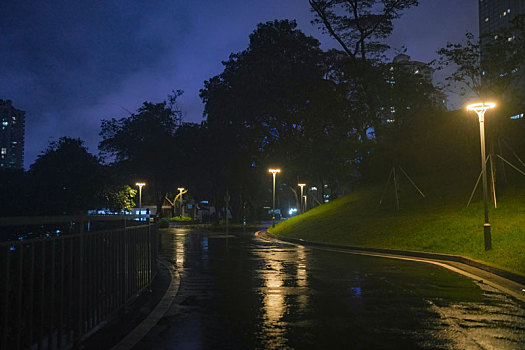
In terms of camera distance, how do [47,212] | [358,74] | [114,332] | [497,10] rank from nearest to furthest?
[114,332] → [47,212] → [358,74] → [497,10]

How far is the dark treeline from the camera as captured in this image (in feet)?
125

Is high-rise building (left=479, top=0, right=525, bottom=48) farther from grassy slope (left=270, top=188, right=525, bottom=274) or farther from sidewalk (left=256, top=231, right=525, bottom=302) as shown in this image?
sidewalk (left=256, top=231, right=525, bottom=302)

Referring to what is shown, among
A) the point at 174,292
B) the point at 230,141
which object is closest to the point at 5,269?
the point at 174,292

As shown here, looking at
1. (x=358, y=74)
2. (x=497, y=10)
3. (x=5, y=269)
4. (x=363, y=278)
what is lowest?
(x=363, y=278)

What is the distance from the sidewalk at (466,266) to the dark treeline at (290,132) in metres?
11.2

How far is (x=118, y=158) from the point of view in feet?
246

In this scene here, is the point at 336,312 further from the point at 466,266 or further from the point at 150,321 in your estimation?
the point at 466,266

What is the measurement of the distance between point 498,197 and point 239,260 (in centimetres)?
1654

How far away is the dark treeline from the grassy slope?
155 inches

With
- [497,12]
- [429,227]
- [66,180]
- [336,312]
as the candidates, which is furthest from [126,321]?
[497,12]

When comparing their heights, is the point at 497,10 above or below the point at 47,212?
above

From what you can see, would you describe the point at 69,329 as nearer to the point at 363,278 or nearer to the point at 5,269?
the point at 5,269

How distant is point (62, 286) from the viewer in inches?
245

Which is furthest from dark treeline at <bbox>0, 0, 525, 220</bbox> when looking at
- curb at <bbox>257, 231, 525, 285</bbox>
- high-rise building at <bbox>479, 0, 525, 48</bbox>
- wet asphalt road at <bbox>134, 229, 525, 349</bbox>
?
high-rise building at <bbox>479, 0, 525, 48</bbox>
